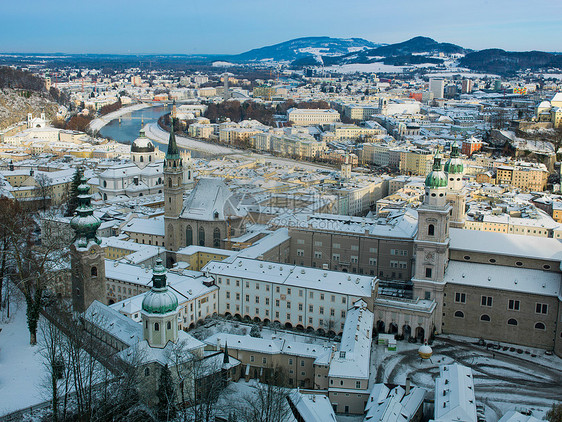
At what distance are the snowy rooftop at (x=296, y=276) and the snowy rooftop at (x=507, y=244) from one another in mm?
6417

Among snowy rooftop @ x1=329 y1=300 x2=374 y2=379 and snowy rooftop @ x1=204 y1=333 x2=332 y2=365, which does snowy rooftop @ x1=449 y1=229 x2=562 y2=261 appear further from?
snowy rooftop @ x1=204 y1=333 x2=332 y2=365

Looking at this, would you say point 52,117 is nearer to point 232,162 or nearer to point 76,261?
point 232,162

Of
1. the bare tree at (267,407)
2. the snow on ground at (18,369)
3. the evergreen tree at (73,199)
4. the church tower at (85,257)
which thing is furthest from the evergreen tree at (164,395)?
the evergreen tree at (73,199)

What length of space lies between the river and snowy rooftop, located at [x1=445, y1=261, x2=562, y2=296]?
226 ft

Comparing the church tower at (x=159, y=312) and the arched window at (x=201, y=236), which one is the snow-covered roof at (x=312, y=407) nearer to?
the church tower at (x=159, y=312)

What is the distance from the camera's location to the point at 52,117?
119188 mm

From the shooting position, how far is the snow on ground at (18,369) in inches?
819

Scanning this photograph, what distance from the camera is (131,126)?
13838 centimetres

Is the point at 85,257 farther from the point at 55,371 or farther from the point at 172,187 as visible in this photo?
the point at 172,187

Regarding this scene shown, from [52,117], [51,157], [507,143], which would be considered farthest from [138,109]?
[507,143]

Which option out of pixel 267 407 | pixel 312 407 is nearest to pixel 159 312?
pixel 267 407

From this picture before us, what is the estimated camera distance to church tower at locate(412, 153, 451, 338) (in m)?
33.2

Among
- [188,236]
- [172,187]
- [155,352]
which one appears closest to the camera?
[155,352]

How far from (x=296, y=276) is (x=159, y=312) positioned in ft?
42.6
